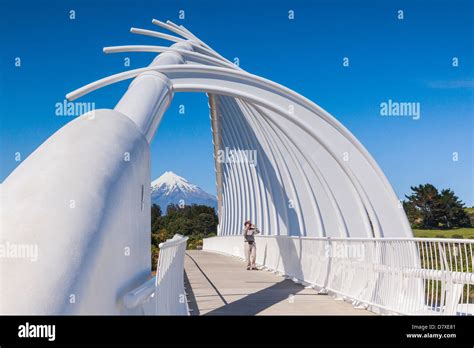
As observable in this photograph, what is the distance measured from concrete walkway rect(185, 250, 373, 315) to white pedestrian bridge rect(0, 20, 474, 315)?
5cm

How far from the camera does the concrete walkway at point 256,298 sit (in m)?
11.0

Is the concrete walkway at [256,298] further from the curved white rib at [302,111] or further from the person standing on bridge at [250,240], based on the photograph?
the curved white rib at [302,111]

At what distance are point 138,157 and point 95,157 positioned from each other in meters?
1.20

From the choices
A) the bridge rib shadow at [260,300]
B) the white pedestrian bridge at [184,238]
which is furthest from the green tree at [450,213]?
the bridge rib shadow at [260,300]

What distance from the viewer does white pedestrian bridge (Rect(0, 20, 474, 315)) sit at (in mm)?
4582

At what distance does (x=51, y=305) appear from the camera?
4.13 metres

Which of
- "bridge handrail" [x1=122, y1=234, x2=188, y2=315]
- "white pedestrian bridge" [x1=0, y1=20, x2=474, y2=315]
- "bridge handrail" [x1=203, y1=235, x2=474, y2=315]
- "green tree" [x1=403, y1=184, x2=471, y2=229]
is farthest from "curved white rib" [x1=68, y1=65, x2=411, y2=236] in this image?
"green tree" [x1=403, y1=184, x2=471, y2=229]

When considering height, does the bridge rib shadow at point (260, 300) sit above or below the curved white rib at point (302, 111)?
below

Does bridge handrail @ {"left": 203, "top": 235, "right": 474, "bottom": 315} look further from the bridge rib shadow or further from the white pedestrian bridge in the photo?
the bridge rib shadow

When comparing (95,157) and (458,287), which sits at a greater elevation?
(95,157)

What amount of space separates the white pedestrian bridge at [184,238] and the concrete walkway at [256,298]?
0.05m
